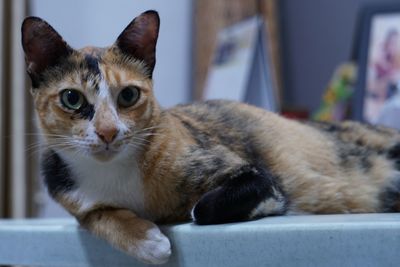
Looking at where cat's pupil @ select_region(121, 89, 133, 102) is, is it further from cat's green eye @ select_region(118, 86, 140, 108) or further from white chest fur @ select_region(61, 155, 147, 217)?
white chest fur @ select_region(61, 155, 147, 217)

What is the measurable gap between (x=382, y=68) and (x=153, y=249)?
1.50 meters

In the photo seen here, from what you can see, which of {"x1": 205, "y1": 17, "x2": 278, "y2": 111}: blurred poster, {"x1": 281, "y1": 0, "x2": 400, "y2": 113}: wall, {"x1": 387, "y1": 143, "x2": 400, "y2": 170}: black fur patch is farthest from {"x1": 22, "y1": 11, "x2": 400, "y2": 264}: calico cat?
{"x1": 281, "y1": 0, "x2": 400, "y2": 113}: wall

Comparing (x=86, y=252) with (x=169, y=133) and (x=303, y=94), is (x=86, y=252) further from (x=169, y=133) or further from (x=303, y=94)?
(x=303, y=94)

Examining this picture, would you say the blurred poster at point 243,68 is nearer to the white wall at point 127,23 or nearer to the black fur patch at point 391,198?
the white wall at point 127,23

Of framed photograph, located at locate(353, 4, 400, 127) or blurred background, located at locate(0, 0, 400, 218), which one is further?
framed photograph, located at locate(353, 4, 400, 127)

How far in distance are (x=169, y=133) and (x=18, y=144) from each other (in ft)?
3.33

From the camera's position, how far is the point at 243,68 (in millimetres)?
1976

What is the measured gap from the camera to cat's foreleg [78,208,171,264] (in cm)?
77

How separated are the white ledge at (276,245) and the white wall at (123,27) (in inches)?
14.5

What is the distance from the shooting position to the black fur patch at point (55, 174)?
93cm

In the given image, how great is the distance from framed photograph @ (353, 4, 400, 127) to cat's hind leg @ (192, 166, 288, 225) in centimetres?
114

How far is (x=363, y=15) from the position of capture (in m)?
2.14

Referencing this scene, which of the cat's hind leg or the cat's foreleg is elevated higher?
the cat's hind leg

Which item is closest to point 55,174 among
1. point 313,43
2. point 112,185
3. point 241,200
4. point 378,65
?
point 112,185
